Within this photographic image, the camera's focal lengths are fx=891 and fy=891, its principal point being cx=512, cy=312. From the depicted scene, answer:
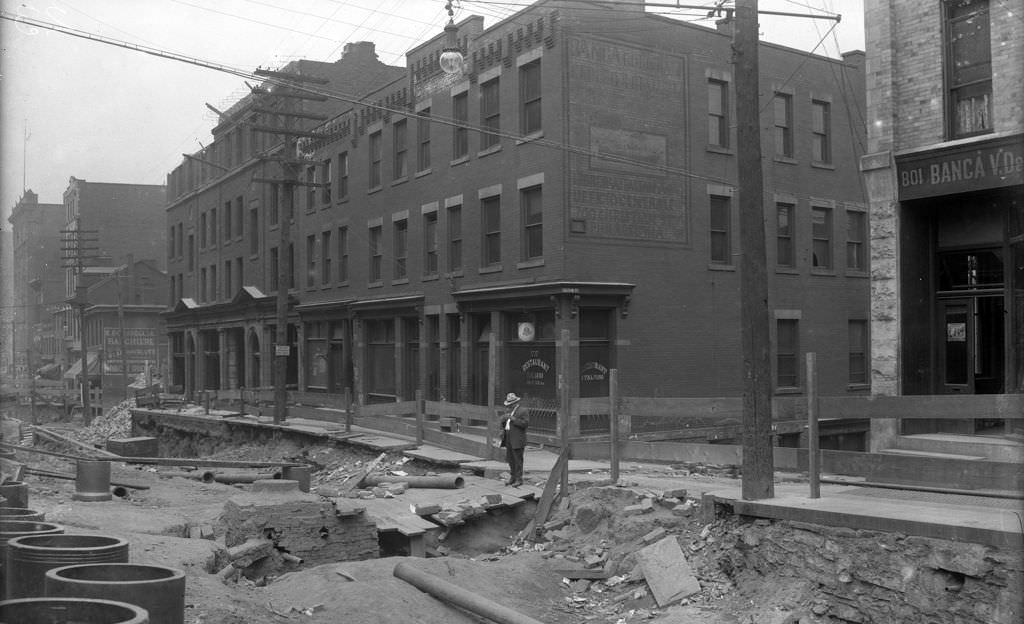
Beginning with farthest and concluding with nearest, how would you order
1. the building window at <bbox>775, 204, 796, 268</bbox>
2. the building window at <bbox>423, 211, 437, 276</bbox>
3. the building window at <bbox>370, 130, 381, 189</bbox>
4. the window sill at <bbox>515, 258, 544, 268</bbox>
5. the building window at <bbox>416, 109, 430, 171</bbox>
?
the building window at <bbox>370, 130, 381, 189</bbox>, the building window at <bbox>416, 109, 430, 171</bbox>, the building window at <bbox>423, 211, 437, 276</bbox>, the building window at <bbox>775, 204, 796, 268</bbox>, the window sill at <bbox>515, 258, 544, 268</bbox>

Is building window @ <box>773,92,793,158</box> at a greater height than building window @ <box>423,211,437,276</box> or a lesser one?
greater

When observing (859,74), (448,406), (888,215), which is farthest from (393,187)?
(888,215)

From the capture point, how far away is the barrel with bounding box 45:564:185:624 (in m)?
5.97

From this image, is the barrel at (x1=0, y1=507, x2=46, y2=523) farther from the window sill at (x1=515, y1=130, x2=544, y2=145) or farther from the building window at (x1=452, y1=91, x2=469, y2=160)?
the building window at (x1=452, y1=91, x2=469, y2=160)

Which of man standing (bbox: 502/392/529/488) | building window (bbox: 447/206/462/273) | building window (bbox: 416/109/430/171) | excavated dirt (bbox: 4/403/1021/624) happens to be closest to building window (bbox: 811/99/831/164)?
building window (bbox: 447/206/462/273)

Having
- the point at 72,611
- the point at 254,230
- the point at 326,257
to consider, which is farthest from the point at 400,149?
the point at 72,611

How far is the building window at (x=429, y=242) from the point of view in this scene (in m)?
29.7

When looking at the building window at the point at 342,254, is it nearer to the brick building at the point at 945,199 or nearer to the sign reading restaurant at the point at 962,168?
the brick building at the point at 945,199

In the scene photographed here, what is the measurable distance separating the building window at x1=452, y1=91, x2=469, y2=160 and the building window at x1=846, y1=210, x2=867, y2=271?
13188mm

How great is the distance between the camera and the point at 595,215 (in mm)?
23984

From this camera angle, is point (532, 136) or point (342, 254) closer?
point (532, 136)

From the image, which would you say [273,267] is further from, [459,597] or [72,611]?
[72,611]

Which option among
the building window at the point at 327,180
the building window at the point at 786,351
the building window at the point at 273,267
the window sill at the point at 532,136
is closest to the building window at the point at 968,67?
the window sill at the point at 532,136

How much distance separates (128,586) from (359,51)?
3834 cm
